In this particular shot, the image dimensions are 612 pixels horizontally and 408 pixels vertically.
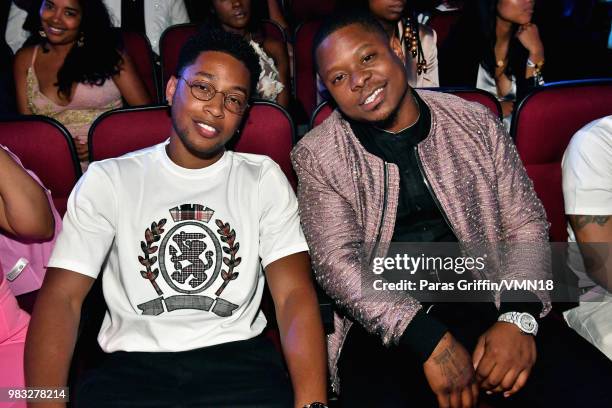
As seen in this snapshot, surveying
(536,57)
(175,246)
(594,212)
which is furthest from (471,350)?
(536,57)

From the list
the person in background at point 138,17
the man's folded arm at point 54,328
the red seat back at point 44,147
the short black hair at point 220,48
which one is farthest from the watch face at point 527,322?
the person in background at point 138,17

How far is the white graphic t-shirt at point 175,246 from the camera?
6.14 feet


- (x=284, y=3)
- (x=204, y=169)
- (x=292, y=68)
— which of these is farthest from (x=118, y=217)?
(x=284, y=3)

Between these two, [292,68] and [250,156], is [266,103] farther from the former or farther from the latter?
[292,68]

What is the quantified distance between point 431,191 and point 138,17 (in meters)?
2.71

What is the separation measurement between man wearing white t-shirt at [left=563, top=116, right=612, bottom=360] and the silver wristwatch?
9.8 inches

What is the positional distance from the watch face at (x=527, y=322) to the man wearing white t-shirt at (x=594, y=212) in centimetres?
25

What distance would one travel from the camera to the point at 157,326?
187 cm

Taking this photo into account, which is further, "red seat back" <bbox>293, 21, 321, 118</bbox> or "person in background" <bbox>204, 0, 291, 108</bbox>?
"red seat back" <bbox>293, 21, 321, 118</bbox>

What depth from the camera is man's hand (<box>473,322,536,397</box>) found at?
70.5 inches

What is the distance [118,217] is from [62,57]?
4.97 ft

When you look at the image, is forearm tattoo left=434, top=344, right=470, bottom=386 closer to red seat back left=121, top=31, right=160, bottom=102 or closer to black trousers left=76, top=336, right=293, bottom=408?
black trousers left=76, top=336, right=293, bottom=408

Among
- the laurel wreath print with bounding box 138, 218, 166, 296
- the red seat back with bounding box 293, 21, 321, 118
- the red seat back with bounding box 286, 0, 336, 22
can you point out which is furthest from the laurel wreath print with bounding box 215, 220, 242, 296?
the red seat back with bounding box 286, 0, 336, 22

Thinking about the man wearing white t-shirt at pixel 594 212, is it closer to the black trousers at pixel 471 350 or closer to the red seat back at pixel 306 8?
the black trousers at pixel 471 350
